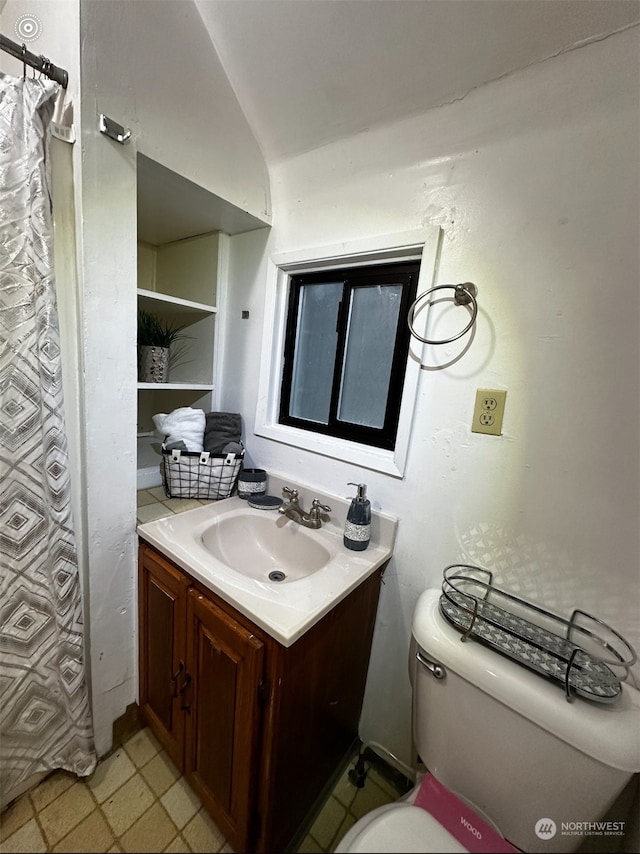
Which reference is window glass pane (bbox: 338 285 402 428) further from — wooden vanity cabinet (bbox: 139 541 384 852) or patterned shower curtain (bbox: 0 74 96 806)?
patterned shower curtain (bbox: 0 74 96 806)

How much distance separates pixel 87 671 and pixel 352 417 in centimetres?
117

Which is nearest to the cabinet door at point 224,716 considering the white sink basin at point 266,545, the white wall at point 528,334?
the white sink basin at point 266,545

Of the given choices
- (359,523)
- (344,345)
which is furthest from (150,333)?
(359,523)

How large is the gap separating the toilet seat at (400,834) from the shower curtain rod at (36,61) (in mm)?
1598

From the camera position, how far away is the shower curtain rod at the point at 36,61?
2.36ft

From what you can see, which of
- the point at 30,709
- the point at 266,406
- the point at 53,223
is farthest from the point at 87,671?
the point at 53,223

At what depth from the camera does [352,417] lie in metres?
1.19

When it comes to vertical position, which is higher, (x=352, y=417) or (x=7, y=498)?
(x=352, y=417)

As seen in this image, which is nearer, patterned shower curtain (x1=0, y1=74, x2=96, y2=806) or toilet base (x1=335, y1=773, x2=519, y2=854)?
toilet base (x1=335, y1=773, x2=519, y2=854)

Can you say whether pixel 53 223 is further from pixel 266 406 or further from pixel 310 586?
pixel 310 586

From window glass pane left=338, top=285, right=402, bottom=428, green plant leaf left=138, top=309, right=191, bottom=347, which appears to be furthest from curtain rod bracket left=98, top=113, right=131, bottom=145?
window glass pane left=338, top=285, right=402, bottom=428

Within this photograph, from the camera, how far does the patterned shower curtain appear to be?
765 millimetres

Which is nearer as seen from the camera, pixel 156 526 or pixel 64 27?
pixel 64 27

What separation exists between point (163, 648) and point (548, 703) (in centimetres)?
102
